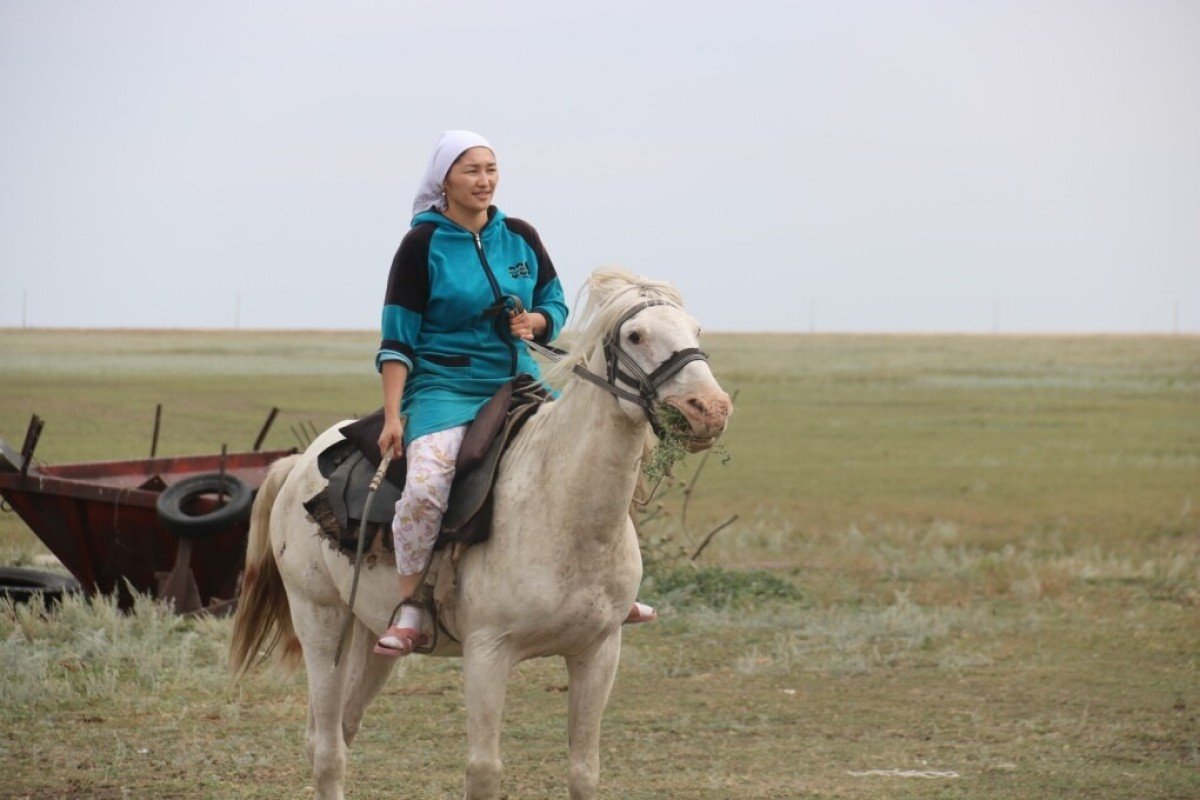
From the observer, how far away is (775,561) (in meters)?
17.2

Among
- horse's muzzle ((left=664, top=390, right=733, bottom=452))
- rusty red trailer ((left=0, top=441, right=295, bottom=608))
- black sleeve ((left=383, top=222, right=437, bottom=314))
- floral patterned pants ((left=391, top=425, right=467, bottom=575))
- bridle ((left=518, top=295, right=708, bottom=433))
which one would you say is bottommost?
rusty red trailer ((left=0, top=441, right=295, bottom=608))

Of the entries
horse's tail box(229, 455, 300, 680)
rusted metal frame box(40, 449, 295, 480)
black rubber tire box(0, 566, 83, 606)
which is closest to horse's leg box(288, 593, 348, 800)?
horse's tail box(229, 455, 300, 680)

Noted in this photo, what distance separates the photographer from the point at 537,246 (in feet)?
21.5

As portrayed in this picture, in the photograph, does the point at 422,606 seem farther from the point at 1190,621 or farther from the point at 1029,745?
the point at 1190,621

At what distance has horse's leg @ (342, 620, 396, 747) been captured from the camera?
23.0 feet

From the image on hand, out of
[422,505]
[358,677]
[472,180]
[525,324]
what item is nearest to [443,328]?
[525,324]

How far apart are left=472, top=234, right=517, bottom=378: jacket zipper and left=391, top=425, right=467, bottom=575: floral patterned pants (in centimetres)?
49

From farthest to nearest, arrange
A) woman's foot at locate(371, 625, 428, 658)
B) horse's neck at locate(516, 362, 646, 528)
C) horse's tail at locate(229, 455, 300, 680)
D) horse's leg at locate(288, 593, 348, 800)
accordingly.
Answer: horse's tail at locate(229, 455, 300, 680) → horse's leg at locate(288, 593, 348, 800) → woman's foot at locate(371, 625, 428, 658) → horse's neck at locate(516, 362, 646, 528)

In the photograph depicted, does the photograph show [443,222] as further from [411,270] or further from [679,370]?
[679,370]

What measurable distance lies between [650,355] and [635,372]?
0.09m

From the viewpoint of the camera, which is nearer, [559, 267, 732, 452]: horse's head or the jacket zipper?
[559, 267, 732, 452]: horse's head

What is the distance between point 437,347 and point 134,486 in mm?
7343

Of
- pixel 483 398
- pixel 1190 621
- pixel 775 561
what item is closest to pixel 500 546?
pixel 483 398

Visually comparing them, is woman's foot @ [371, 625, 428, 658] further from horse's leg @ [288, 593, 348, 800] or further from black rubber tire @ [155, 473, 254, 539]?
black rubber tire @ [155, 473, 254, 539]
